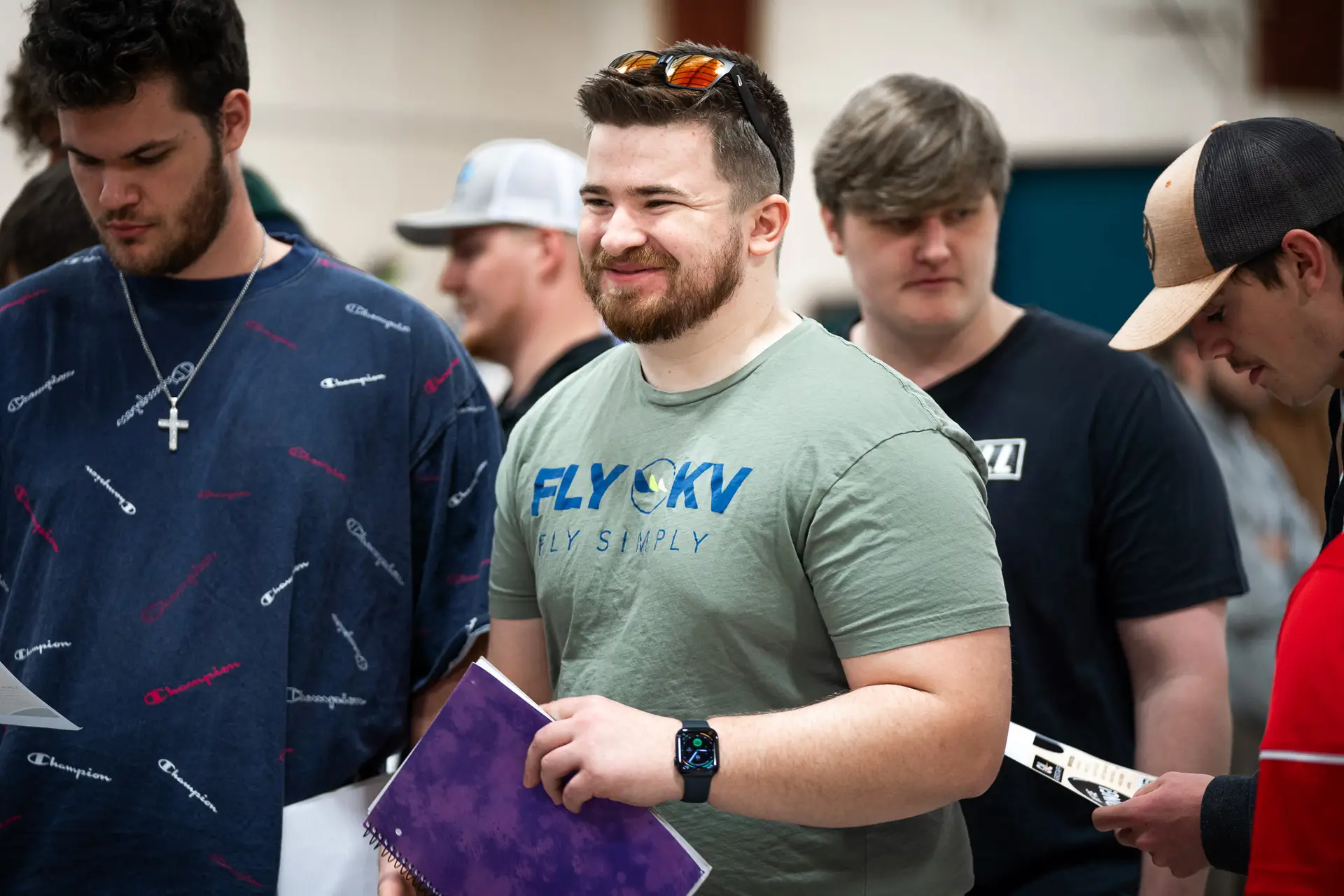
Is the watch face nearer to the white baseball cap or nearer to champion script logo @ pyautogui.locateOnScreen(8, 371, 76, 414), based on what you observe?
champion script logo @ pyautogui.locateOnScreen(8, 371, 76, 414)

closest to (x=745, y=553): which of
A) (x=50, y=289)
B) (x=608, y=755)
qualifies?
(x=608, y=755)

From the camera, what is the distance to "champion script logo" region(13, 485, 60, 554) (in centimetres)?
183

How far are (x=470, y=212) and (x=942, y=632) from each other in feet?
6.66

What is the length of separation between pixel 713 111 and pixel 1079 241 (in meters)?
5.62

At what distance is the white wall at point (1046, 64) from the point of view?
20.9 feet

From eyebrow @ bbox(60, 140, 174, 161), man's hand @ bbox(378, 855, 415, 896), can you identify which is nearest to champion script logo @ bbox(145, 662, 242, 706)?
man's hand @ bbox(378, 855, 415, 896)

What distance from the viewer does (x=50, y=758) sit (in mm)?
1794

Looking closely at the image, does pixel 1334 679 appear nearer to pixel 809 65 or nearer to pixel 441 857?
pixel 441 857

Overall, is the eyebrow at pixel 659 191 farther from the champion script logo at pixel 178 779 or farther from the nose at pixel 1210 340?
the champion script logo at pixel 178 779

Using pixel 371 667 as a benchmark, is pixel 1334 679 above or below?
above

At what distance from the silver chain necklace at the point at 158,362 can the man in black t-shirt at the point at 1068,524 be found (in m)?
1.00

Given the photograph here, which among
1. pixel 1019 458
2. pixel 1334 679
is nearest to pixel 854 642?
pixel 1334 679

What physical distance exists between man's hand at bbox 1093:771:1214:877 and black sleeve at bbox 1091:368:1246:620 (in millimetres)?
467

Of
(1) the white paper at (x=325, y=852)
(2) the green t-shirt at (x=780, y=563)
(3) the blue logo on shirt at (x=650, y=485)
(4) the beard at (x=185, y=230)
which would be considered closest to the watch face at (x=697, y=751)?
(2) the green t-shirt at (x=780, y=563)
